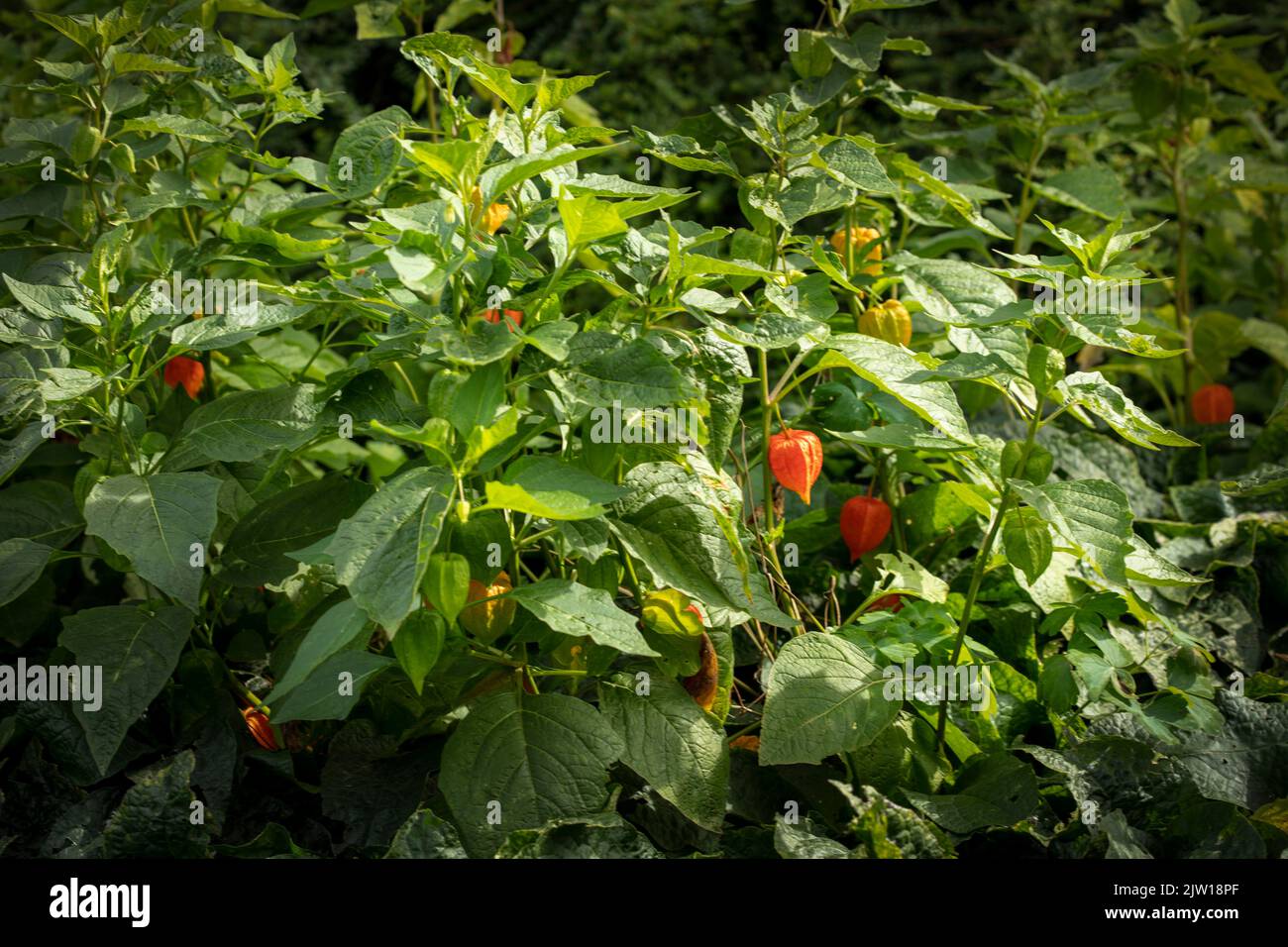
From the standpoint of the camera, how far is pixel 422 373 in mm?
1438

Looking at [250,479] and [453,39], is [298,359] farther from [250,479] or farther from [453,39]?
[453,39]

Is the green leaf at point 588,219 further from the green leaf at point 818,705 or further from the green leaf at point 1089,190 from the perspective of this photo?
the green leaf at point 1089,190

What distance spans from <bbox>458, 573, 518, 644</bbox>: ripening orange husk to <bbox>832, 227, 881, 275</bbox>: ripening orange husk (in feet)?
2.02

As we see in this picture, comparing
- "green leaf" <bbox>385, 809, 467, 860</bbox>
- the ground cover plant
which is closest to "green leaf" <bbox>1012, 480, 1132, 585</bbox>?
the ground cover plant

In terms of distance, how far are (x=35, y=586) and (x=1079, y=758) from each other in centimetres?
108

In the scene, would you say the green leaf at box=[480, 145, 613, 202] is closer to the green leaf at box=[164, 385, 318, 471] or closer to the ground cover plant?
the ground cover plant

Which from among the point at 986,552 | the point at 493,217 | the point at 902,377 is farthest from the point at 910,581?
the point at 493,217

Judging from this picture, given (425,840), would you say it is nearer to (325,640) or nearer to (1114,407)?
(325,640)

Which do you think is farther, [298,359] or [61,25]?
[298,359]

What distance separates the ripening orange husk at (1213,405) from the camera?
1990 millimetres

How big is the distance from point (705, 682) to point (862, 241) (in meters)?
0.56

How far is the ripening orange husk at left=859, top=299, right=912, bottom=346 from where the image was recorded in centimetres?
129

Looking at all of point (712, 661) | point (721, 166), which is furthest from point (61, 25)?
point (712, 661)

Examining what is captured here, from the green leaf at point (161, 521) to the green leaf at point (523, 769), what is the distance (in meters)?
0.25
